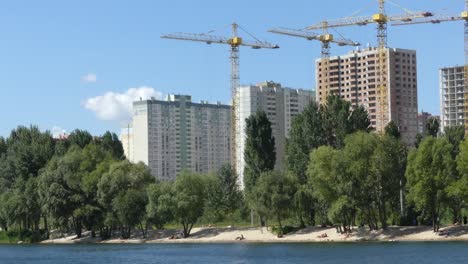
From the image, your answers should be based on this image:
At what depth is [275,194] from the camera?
333 feet

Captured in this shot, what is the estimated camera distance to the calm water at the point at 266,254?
232 ft

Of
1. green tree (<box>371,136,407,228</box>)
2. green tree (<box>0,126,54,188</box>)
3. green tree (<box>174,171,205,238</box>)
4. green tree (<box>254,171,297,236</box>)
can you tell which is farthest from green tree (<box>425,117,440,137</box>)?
green tree (<box>0,126,54,188</box>)

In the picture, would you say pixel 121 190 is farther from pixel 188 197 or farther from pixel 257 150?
pixel 257 150

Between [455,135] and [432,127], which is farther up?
[432,127]

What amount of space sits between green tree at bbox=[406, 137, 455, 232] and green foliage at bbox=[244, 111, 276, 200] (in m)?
24.1

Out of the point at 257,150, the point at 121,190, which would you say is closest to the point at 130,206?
the point at 121,190

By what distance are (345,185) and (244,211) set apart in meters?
31.7

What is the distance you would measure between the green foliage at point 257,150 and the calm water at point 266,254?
14.7 meters

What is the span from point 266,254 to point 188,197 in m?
29.1

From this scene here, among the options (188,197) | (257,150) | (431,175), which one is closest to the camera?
(431,175)

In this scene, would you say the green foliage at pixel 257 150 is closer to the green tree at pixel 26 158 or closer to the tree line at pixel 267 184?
the tree line at pixel 267 184

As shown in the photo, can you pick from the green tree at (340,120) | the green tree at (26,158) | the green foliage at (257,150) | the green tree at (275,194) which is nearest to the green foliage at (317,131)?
the green tree at (340,120)

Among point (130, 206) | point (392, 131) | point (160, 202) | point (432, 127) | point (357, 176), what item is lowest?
point (130, 206)

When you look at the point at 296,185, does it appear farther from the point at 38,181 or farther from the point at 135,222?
the point at 38,181
